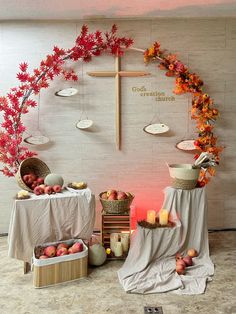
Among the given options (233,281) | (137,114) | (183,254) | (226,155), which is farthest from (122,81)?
(233,281)

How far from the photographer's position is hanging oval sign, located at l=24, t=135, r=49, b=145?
4309 mm

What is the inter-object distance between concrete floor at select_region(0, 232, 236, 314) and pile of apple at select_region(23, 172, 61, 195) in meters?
0.79

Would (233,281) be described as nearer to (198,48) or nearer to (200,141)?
(200,141)

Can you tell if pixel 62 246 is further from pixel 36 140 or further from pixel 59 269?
pixel 36 140

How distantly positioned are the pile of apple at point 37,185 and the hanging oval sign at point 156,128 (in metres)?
1.43

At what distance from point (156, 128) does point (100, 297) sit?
2.15 meters

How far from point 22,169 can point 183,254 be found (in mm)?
1858

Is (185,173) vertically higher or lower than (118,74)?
lower

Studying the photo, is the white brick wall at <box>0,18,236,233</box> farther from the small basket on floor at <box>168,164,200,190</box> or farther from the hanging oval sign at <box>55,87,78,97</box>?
the small basket on floor at <box>168,164,200,190</box>

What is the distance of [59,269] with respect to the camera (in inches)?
124

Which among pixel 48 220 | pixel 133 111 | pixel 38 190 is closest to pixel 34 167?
pixel 38 190

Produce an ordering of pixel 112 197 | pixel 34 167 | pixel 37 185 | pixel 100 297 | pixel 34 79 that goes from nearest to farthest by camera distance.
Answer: pixel 100 297, pixel 37 185, pixel 112 197, pixel 34 167, pixel 34 79

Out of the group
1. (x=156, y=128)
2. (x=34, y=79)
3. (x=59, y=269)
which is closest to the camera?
(x=59, y=269)

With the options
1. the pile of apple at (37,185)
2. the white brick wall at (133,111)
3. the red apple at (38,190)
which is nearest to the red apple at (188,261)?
the white brick wall at (133,111)
